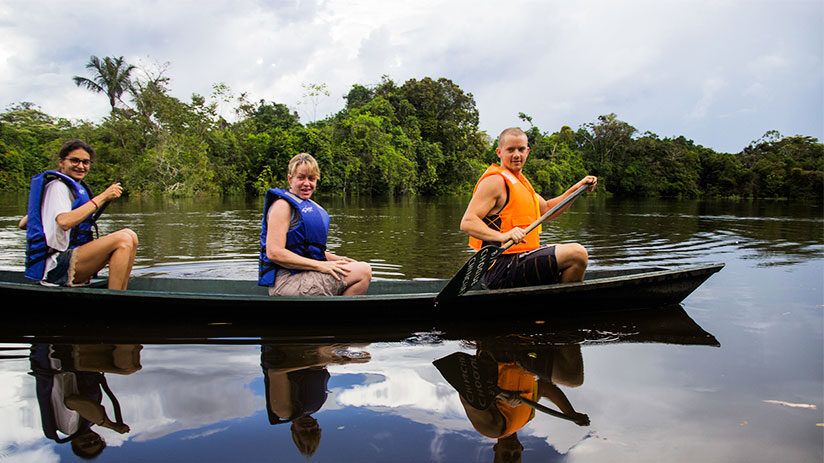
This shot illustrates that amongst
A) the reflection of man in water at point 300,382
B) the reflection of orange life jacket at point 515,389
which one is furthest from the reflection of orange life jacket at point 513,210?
the reflection of man in water at point 300,382

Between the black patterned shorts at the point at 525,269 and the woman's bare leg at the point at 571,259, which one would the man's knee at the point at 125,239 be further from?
the woman's bare leg at the point at 571,259

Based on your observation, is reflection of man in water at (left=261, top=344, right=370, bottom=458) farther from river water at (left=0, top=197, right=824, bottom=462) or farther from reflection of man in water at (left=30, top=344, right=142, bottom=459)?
reflection of man in water at (left=30, top=344, right=142, bottom=459)

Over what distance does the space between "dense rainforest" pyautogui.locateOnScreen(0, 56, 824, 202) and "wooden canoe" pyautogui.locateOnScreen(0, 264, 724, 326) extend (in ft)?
84.8

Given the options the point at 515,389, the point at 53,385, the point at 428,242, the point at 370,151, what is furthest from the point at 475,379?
the point at 370,151

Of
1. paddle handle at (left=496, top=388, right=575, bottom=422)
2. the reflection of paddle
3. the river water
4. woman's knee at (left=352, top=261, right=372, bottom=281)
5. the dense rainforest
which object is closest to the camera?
the river water

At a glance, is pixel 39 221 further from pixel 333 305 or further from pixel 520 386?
pixel 520 386

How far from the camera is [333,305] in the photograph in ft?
11.0

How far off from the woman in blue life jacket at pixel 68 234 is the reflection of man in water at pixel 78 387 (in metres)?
0.59

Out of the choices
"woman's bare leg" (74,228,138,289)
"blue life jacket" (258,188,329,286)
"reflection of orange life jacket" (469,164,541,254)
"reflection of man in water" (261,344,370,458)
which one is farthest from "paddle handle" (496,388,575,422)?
"woman's bare leg" (74,228,138,289)

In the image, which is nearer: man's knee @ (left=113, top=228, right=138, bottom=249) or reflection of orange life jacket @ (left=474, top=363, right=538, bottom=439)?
reflection of orange life jacket @ (left=474, top=363, right=538, bottom=439)

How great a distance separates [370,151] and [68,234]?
98.7 ft

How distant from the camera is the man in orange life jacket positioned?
3521 mm

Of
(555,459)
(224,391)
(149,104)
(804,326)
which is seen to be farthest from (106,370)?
(149,104)

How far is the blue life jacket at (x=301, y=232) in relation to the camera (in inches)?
133
